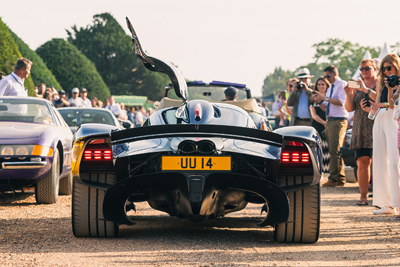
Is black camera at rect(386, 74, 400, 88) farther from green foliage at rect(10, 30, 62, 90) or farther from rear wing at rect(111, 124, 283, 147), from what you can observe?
green foliage at rect(10, 30, 62, 90)

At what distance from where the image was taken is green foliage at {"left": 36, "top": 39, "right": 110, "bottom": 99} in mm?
43750

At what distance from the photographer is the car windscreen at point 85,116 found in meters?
12.4

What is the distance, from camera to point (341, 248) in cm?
534

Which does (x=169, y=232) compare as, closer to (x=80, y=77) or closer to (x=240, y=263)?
(x=240, y=263)

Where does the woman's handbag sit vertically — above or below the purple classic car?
above

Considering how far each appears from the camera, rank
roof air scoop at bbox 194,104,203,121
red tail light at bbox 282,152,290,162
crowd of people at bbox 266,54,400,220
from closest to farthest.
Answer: red tail light at bbox 282,152,290,162
roof air scoop at bbox 194,104,203,121
crowd of people at bbox 266,54,400,220

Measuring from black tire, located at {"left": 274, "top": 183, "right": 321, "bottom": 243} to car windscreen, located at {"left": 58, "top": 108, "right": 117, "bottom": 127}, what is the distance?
7.27 meters

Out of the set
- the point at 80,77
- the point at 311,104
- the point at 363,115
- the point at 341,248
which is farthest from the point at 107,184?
the point at 80,77

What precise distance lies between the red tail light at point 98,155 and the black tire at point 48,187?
9.90 ft

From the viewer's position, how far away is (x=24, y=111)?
29.7 ft

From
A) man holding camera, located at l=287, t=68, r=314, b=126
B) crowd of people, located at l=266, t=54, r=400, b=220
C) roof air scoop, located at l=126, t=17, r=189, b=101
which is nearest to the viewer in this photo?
roof air scoop, located at l=126, t=17, r=189, b=101

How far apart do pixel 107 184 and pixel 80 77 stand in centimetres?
4179

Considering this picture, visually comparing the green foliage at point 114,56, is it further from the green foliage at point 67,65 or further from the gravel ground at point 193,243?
the gravel ground at point 193,243

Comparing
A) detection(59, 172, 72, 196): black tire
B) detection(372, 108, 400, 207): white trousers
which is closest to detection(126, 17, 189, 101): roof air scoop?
detection(372, 108, 400, 207): white trousers
